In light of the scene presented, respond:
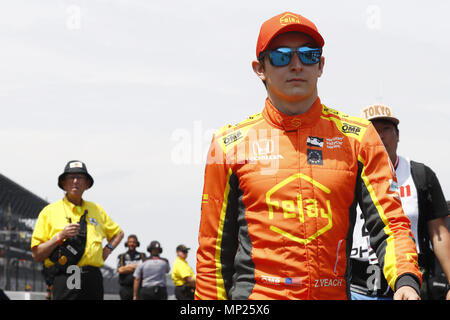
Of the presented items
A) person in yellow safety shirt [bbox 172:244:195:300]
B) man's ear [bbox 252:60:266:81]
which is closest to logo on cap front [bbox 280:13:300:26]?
man's ear [bbox 252:60:266:81]

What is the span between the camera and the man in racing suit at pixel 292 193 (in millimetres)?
2926

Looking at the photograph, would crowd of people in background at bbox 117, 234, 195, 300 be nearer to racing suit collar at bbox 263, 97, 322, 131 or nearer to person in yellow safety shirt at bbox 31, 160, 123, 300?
person in yellow safety shirt at bbox 31, 160, 123, 300

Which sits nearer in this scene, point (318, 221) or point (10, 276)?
point (318, 221)

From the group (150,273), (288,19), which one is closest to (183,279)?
(150,273)

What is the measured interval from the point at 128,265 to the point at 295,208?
12393 mm

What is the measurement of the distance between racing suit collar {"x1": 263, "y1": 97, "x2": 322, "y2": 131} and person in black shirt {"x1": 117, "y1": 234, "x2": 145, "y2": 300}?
12.1 meters

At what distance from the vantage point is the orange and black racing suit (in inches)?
115

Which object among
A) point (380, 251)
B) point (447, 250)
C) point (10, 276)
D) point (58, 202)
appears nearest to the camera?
point (380, 251)

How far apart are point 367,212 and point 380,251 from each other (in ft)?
0.62

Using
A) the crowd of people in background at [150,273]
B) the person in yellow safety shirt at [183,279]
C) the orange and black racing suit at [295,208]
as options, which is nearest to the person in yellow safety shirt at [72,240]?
the orange and black racing suit at [295,208]
